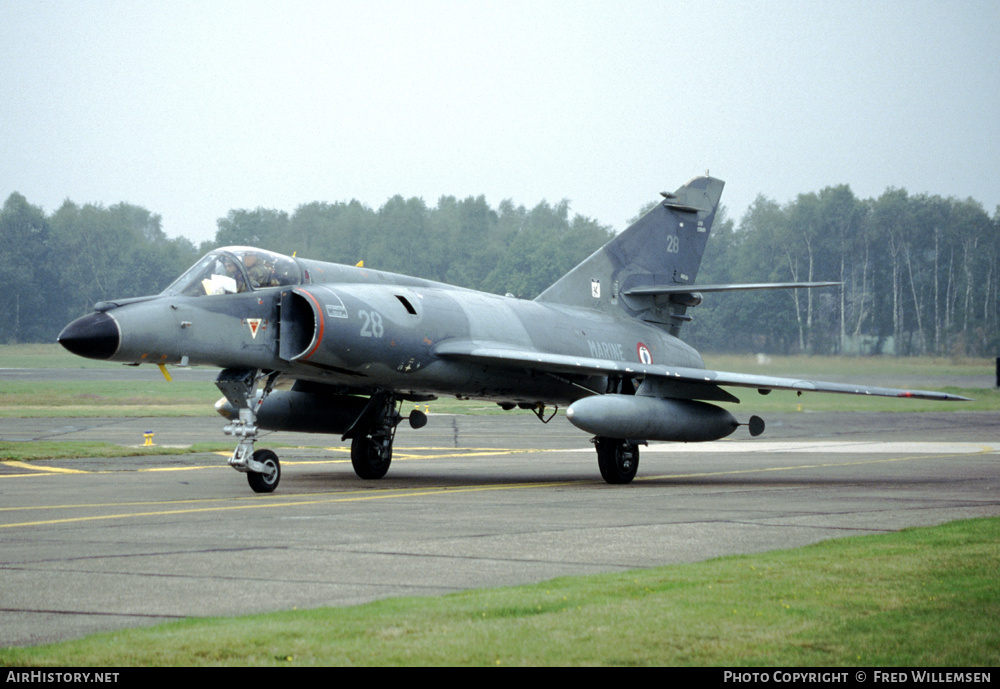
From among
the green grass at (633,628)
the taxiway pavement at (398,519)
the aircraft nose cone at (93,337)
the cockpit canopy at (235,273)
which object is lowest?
the taxiway pavement at (398,519)

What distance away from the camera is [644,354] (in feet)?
60.5

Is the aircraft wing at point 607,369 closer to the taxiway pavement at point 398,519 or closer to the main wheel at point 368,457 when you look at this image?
the taxiway pavement at point 398,519

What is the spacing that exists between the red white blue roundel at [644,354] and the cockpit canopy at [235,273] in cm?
678

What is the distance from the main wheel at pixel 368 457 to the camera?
51.5 feet

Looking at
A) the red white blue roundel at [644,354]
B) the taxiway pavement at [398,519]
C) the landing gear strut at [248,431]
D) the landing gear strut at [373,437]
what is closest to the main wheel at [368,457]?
the landing gear strut at [373,437]

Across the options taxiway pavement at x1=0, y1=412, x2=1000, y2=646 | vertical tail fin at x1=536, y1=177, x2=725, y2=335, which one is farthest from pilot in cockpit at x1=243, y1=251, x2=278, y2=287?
vertical tail fin at x1=536, y1=177, x2=725, y2=335

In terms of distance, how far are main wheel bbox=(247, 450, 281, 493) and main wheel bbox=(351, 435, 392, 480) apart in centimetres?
271

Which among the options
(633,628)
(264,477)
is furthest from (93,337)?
(633,628)

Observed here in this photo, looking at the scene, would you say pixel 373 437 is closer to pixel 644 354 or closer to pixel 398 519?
pixel 644 354

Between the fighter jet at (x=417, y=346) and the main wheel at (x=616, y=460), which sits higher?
the fighter jet at (x=417, y=346)

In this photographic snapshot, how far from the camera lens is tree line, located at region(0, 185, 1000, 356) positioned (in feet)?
186

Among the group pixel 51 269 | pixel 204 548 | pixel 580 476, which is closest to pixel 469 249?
pixel 51 269

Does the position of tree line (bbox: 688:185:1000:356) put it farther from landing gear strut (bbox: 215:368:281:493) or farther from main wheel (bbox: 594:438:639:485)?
landing gear strut (bbox: 215:368:281:493)

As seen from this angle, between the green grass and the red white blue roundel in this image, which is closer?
the green grass
